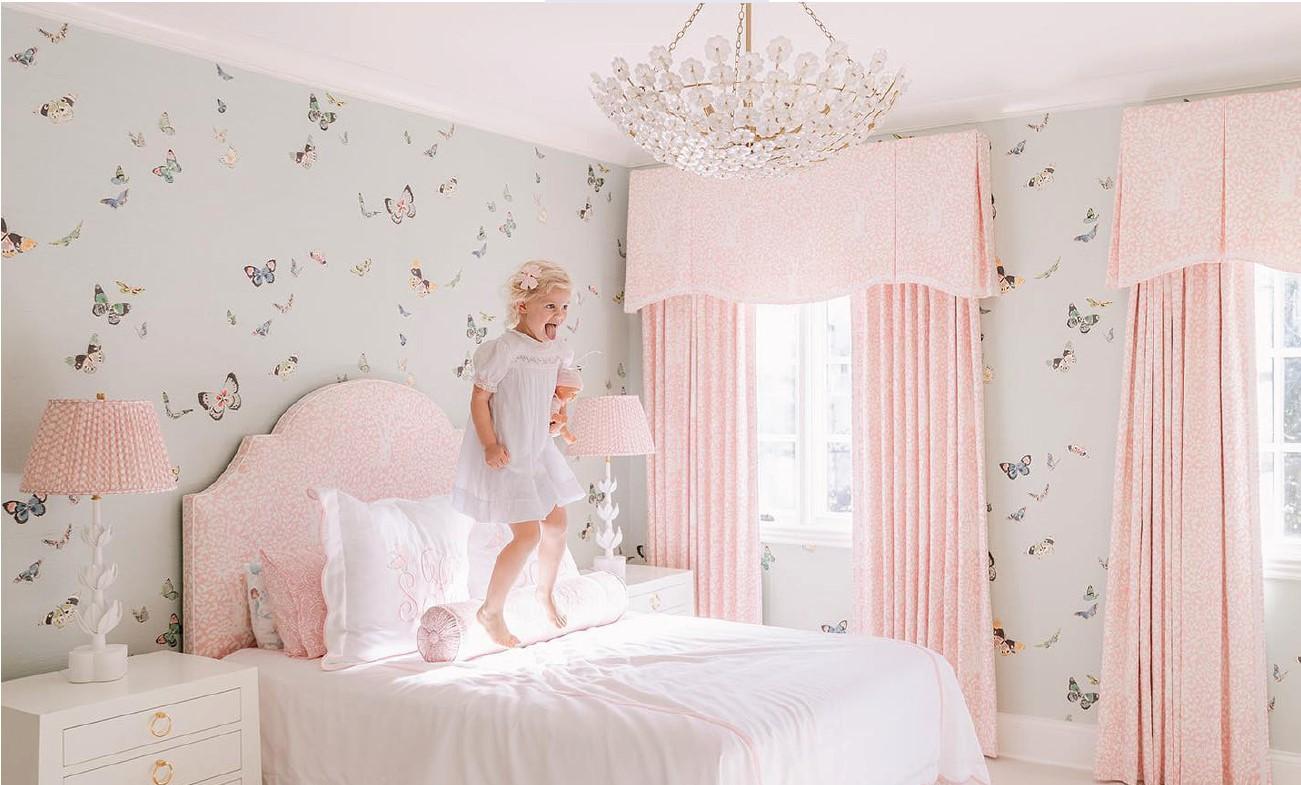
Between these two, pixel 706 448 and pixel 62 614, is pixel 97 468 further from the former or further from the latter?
pixel 706 448

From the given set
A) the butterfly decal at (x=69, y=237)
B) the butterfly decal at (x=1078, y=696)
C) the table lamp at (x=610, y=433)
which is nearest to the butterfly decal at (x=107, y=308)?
the butterfly decal at (x=69, y=237)

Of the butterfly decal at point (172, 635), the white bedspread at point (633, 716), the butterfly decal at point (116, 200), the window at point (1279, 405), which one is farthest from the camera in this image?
the window at point (1279, 405)

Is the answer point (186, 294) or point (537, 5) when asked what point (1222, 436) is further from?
point (186, 294)

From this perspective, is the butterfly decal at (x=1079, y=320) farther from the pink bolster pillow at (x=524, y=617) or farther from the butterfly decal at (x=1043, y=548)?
the pink bolster pillow at (x=524, y=617)

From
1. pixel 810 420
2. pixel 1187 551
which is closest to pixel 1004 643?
pixel 1187 551

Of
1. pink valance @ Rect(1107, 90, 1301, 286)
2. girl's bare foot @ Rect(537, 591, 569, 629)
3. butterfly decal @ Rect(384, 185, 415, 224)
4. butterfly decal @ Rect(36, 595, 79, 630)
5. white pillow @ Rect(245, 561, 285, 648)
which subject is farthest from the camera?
butterfly decal @ Rect(384, 185, 415, 224)

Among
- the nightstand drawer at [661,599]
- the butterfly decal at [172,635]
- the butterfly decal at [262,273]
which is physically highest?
the butterfly decal at [262,273]

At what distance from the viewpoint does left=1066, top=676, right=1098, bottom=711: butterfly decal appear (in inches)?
162

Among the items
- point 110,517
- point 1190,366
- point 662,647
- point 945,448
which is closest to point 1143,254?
point 1190,366

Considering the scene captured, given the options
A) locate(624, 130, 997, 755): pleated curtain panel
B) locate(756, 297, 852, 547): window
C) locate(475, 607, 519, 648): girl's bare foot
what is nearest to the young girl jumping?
locate(475, 607, 519, 648): girl's bare foot

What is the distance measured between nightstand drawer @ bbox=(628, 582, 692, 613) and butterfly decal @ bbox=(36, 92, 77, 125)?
2.64 metres

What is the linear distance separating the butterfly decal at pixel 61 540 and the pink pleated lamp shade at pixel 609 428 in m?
1.98

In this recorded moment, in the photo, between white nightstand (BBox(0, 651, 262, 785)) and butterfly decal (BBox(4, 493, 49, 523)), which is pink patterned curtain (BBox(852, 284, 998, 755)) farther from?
butterfly decal (BBox(4, 493, 49, 523))

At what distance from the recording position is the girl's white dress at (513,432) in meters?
3.34
